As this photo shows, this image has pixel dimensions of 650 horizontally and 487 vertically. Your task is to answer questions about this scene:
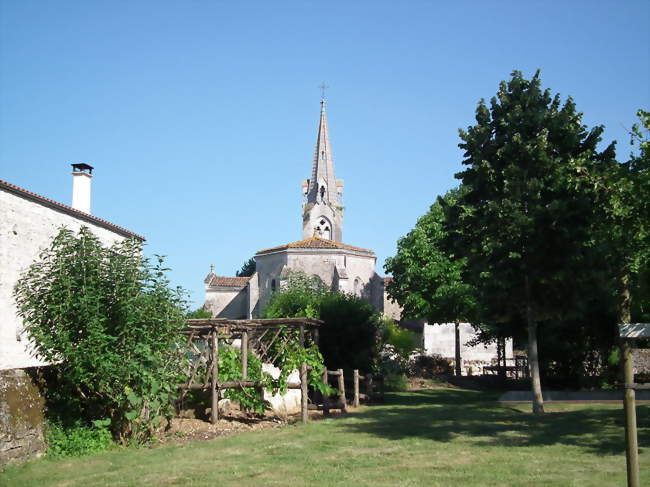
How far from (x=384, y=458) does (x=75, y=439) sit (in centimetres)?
536

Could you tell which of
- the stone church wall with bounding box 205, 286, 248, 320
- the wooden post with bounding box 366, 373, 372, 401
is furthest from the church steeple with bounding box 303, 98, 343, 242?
the wooden post with bounding box 366, 373, 372, 401

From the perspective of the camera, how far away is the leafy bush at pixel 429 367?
36.8 metres

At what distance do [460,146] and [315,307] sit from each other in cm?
973

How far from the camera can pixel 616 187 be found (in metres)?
14.3

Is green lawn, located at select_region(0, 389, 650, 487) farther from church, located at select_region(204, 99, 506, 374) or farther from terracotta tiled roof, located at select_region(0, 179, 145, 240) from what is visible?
church, located at select_region(204, 99, 506, 374)

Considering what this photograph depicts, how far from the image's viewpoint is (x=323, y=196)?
7894 centimetres

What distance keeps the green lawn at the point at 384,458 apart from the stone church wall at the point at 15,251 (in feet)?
27.3

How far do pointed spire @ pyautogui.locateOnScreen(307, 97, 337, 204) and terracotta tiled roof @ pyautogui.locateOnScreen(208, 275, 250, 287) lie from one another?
61.7ft

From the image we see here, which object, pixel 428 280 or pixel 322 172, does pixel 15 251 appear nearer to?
pixel 428 280

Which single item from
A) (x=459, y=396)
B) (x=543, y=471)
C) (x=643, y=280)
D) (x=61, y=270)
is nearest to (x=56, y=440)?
(x=61, y=270)

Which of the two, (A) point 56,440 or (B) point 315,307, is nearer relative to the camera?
(A) point 56,440

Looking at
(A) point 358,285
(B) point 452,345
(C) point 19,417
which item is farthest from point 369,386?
(A) point 358,285

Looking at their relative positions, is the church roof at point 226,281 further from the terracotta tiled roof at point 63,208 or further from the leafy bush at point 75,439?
the leafy bush at point 75,439

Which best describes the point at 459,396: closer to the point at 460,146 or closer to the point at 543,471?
the point at 460,146
